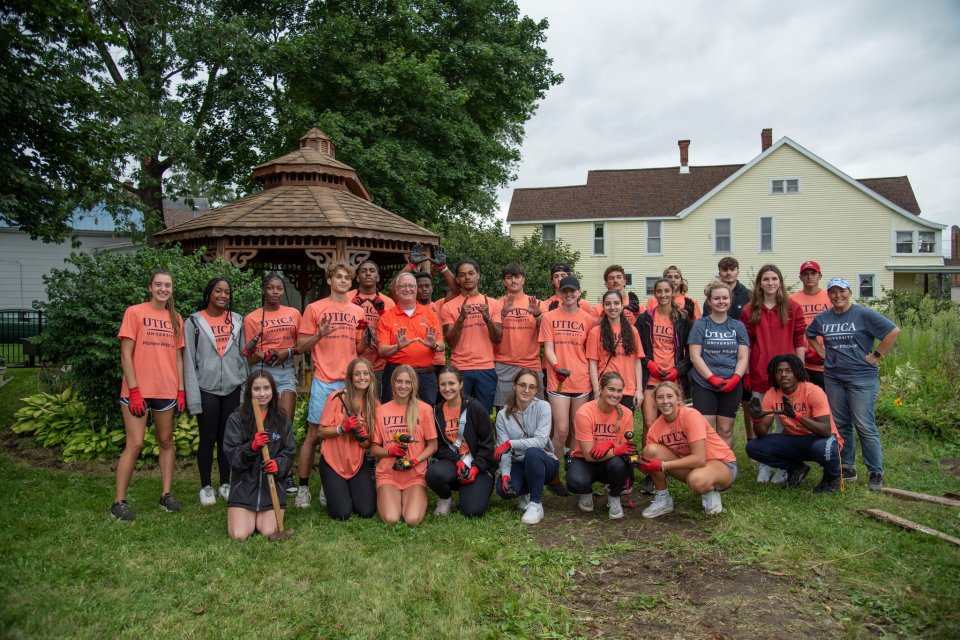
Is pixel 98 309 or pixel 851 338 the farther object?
pixel 98 309

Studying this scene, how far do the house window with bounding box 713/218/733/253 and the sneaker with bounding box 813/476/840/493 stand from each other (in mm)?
20734

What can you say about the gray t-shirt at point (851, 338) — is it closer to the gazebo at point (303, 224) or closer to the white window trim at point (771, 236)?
the gazebo at point (303, 224)

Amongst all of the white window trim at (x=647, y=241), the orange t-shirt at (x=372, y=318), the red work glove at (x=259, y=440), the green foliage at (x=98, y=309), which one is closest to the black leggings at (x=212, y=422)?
the red work glove at (x=259, y=440)

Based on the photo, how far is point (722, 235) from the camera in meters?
25.1

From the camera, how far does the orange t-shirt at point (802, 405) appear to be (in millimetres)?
5508

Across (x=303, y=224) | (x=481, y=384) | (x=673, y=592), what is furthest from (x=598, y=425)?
(x=303, y=224)

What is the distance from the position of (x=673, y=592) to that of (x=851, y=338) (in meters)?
3.11

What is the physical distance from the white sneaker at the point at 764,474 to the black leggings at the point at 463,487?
260 centimetres

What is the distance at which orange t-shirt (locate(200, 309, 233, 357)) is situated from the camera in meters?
5.42

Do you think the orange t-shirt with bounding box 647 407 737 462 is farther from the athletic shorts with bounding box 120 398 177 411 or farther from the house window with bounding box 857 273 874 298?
the house window with bounding box 857 273 874 298

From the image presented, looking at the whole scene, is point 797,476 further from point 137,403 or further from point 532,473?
point 137,403

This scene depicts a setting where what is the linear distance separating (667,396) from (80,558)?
4.22m

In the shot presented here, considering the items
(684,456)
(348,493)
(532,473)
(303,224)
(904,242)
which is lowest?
(348,493)

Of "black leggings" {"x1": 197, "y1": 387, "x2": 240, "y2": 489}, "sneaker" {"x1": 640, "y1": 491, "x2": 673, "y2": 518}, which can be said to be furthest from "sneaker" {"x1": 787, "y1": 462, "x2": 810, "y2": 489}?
"black leggings" {"x1": 197, "y1": 387, "x2": 240, "y2": 489}
